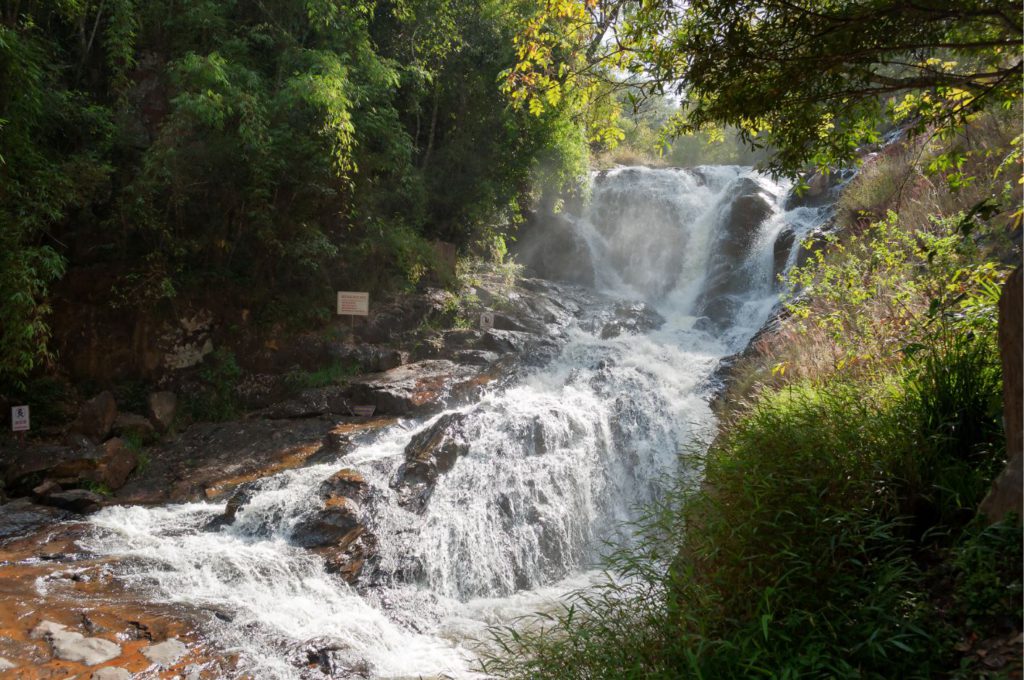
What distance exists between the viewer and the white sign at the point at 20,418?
8008 millimetres

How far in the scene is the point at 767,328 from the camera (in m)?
10.4

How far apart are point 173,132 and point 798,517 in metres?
10.0

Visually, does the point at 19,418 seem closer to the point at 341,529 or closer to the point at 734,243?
the point at 341,529

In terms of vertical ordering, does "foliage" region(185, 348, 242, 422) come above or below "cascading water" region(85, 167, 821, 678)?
above

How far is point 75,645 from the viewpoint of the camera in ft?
14.9

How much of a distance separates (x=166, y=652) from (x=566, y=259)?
15.1 metres

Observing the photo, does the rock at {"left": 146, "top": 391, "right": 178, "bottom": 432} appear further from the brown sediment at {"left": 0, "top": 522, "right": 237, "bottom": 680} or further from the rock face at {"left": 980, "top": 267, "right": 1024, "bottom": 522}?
the rock face at {"left": 980, "top": 267, "right": 1024, "bottom": 522}

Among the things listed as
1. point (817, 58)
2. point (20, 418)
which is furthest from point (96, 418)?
point (817, 58)

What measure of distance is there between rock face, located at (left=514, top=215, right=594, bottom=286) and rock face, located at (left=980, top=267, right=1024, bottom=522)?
15266mm

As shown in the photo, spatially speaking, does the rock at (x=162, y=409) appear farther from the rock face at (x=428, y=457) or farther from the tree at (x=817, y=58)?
the tree at (x=817, y=58)

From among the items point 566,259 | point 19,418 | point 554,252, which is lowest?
point 19,418

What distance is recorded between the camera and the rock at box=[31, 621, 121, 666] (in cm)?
443

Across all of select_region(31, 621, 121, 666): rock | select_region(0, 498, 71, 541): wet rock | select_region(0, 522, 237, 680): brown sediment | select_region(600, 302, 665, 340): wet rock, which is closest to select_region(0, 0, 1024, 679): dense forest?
select_region(600, 302, 665, 340): wet rock

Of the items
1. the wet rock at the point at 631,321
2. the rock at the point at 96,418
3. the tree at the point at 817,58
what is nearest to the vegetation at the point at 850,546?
the tree at the point at 817,58
